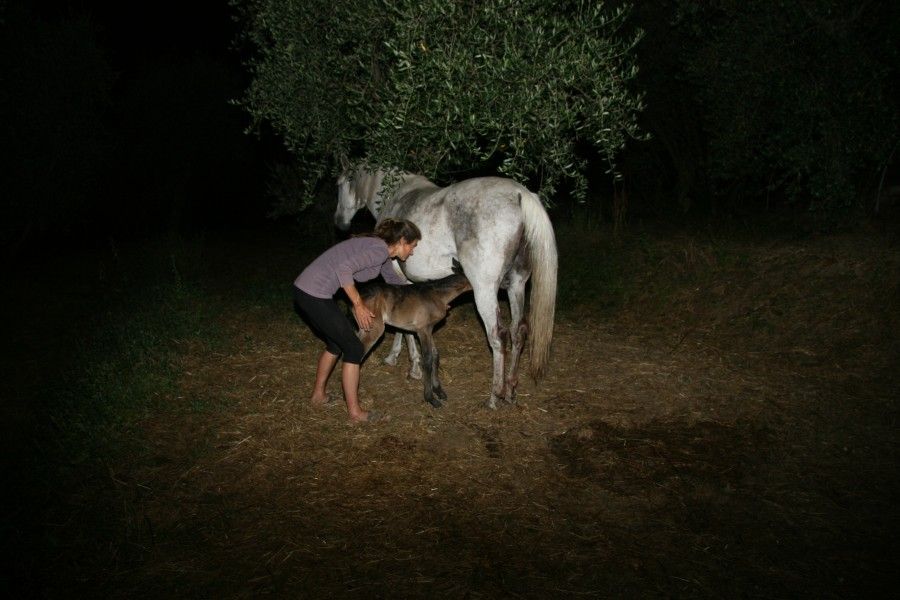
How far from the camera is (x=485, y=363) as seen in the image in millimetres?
7148

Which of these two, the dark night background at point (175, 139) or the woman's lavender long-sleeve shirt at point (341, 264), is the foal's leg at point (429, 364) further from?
the dark night background at point (175, 139)

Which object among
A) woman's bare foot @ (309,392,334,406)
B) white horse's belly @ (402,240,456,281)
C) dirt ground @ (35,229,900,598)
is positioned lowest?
dirt ground @ (35,229,900,598)

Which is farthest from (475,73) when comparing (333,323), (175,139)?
(175,139)

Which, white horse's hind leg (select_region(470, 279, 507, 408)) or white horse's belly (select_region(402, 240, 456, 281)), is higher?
white horse's belly (select_region(402, 240, 456, 281))

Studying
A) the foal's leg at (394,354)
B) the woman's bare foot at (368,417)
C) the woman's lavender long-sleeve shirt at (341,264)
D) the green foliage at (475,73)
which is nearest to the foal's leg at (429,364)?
the woman's bare foot at (368,417)

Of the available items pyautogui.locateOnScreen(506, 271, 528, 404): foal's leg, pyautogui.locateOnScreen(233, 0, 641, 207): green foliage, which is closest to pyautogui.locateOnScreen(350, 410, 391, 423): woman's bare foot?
pyautogui.locateOnScreen(506, 271, 528, 404): foal's leg

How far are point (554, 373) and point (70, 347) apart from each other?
6841mm

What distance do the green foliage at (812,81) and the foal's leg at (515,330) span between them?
5338 millimetres

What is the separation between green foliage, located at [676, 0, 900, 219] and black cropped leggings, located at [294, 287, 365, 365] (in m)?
7.24

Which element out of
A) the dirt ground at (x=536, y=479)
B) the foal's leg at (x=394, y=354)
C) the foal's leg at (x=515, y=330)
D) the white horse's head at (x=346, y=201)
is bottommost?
the dirt ground at (x=536, y=479)

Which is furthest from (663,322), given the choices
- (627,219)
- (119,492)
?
(119,492)

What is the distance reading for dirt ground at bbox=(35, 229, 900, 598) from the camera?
11.1ft

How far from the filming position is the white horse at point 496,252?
546 cm

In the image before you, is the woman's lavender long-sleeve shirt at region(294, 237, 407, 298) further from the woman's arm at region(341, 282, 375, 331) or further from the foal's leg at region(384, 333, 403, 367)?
the foal's leg at region(384, 333, 403, 367)
